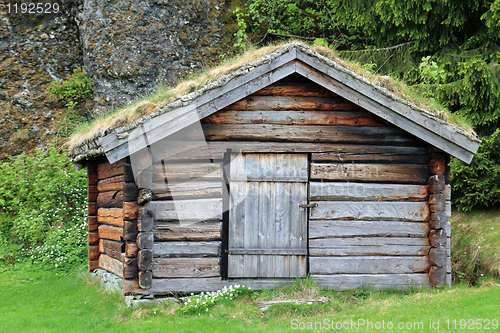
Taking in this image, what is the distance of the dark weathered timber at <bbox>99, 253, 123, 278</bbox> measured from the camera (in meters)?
7.40

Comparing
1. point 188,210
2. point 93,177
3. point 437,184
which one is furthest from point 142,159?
point 437,184

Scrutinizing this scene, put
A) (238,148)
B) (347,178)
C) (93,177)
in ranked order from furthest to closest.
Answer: (93,177)
(347,178)
(238,148)

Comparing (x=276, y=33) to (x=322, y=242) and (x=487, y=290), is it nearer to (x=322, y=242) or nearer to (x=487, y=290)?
(x=322, y=242)

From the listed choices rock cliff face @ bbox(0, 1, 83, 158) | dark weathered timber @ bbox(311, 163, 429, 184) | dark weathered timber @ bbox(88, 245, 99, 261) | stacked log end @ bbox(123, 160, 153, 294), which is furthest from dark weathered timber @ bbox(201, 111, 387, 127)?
rock cliff face @ bbox(0, 1, 83, 158)

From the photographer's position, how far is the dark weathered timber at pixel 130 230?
252 inches

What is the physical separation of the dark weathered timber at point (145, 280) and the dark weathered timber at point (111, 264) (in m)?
1.07

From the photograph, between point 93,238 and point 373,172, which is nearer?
point 373,172

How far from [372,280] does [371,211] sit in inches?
45.4

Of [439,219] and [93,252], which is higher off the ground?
[439,219]

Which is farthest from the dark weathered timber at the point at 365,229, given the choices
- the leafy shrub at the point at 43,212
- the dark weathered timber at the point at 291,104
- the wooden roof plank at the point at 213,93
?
the leafy shrub at the point at 43,212

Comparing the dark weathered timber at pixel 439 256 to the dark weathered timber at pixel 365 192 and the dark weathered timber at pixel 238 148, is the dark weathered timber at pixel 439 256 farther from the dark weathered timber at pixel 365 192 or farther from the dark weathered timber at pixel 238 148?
the dark weathered timber at pixel 238 148

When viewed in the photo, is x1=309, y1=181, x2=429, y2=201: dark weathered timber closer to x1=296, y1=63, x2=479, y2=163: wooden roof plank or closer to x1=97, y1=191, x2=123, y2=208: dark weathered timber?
x1=296, y1=63, x2=479, y2=163: wooden roof plank

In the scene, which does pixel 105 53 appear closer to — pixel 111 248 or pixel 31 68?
pixel 31 68

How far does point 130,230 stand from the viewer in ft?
21.1
